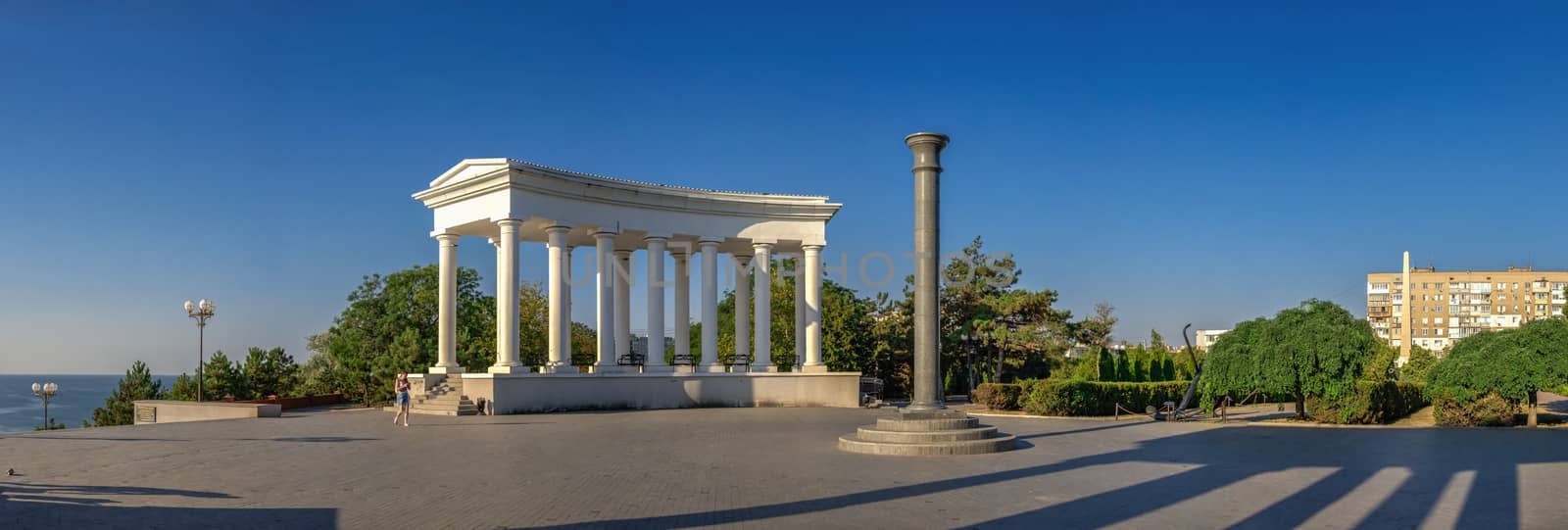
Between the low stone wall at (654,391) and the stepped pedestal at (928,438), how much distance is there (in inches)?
585

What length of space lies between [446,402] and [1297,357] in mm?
26736

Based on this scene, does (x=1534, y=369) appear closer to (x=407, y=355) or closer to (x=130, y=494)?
(x=130, y=494)

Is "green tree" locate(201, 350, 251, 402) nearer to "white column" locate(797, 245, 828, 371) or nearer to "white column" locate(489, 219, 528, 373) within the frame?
"white column" locate(489, 219, 528, 373)

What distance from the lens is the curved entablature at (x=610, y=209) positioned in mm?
34438

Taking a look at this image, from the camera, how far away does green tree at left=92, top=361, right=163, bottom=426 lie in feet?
142

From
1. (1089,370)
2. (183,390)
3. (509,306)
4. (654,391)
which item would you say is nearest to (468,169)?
(509,306)

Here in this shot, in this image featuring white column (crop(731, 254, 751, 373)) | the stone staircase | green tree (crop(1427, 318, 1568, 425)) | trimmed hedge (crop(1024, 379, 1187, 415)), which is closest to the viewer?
green tree (crop(1427, 318, 1568, 425))

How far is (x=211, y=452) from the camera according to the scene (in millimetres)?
20312

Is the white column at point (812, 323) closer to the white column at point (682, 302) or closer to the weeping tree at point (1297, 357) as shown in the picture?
the white column at point (682, 302)

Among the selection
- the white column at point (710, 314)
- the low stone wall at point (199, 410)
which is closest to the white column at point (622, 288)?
the white column at point (710, 314)

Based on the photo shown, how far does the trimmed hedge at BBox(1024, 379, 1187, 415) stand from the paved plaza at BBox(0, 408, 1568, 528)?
10.2 m

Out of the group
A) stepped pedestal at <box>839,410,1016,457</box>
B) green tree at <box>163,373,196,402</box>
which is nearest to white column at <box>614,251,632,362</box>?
green tree at <box>163,373,196,402</box>

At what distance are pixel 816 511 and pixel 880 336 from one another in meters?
40.4

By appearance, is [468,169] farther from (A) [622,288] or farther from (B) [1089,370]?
(B) [1089,370]
